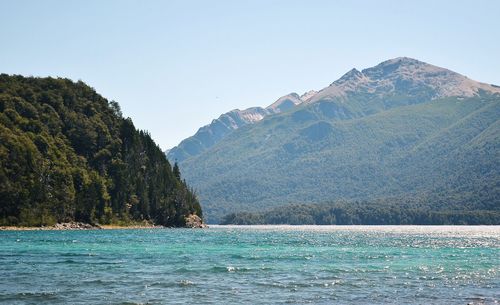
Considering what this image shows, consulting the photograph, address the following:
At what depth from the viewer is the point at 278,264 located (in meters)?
79.2

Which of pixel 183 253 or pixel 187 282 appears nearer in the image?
pixel 187 282

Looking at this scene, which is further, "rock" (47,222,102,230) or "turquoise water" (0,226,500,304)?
A: "rock" (47,222,102,230)

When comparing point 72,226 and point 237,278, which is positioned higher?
point 72,226

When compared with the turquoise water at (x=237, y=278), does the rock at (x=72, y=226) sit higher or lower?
higher

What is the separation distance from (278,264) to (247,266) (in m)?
4.85

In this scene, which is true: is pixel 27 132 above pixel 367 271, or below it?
above

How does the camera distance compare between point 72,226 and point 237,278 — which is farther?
point 72,226

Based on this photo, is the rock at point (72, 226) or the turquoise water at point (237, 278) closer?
the turquoise water at point (237, 278)

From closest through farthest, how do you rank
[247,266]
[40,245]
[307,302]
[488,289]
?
[307,302]
[488,289]
[247,266]
[40,245]

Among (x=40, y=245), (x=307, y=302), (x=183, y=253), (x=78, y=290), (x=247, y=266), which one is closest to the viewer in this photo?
(x=307, y=302)

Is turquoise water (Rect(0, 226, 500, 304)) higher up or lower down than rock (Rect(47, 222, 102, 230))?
lower down

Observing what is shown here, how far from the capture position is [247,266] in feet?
250

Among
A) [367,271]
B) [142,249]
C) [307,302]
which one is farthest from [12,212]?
[307,302]

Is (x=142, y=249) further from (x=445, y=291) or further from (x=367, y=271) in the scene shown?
(x=445, y=291)
